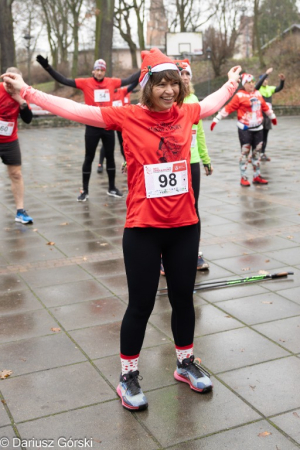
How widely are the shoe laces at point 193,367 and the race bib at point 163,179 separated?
110 centimetres

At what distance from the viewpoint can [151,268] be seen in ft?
11.5

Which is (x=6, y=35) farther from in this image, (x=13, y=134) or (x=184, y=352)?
(x=184, y=352)

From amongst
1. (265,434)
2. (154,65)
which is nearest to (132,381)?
(265,434)

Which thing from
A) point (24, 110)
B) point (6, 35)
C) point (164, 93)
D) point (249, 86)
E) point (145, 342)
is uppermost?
point (6, 35)

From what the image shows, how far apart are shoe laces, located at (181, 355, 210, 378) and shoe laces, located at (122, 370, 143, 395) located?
1.07ft

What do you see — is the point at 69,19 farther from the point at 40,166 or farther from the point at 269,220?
the point at 269,220

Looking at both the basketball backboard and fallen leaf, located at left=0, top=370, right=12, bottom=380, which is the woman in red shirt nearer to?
fallen leaf, located at left=0, top=370, right=12, bottom=380

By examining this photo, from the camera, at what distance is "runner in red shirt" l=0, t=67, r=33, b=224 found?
8062 mm

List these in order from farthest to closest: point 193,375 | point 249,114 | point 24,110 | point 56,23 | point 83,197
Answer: point 56,23 → point 249,114 → point 83,197 → point 24,110 → point 193,375

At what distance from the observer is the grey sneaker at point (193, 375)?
3.74 metres

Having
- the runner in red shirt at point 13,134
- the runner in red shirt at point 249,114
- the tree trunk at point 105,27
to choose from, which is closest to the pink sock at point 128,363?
the runner in red shirt at point 13,134

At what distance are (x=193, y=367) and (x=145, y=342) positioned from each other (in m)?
0.76

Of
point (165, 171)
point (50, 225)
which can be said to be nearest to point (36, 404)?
point (165, 171)

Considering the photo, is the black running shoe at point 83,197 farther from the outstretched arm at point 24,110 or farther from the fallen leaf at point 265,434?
the fallen leaf at point 265,434
